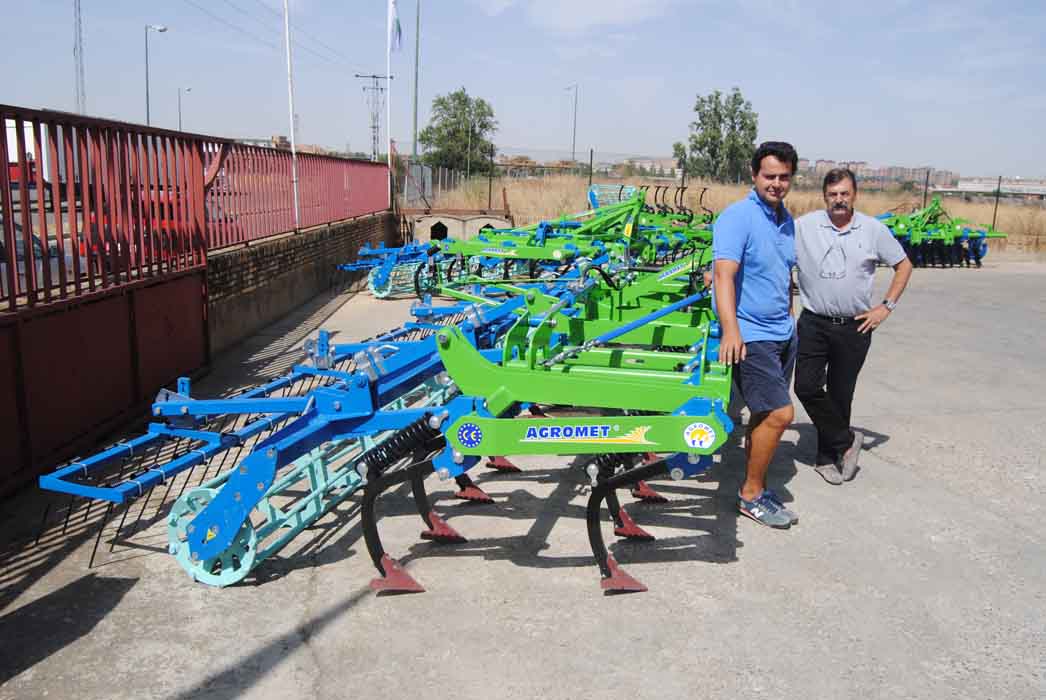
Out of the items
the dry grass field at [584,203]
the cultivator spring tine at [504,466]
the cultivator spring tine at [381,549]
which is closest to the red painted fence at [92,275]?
the cultivator spring tine at [381,549]

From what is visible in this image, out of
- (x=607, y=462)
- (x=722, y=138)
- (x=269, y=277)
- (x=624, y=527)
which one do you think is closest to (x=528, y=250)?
(x=269, y=277)

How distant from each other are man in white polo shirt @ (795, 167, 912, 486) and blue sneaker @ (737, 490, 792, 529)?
2.74ft

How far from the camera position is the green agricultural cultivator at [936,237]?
59.8 feet

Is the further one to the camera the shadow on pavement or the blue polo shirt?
the blue polo shirt

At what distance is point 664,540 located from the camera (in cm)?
406

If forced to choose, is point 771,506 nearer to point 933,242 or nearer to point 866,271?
point 866,271

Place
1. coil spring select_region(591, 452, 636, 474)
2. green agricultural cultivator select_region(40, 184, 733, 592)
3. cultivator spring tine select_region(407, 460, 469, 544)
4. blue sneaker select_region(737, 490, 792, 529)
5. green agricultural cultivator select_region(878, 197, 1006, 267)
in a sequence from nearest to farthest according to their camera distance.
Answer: green agricultural cultivator select_region(40, 184, 733, 592) → coil spring select_region(591, 452, 636, 474) → cultivator spring tine select_region(407, 460, 469, 544) → blue sneaker select_region(737, 490, 792, 529) → green agricultural cultivator select_region(878, 197, 1006, 267)

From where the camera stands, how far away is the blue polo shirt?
3854 millimetres

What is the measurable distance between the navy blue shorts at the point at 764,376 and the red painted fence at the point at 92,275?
3644 mm

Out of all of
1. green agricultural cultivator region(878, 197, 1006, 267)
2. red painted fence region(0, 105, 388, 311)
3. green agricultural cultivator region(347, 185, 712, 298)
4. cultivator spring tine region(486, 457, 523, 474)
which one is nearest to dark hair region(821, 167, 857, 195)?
cultivator spring tine region(486, 457, 523, 474)

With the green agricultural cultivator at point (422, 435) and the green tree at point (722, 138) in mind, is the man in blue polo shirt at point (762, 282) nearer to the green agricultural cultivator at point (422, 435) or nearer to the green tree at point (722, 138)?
the green agricultural cultivator at point (422, 435)

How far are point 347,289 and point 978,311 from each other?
371 inches

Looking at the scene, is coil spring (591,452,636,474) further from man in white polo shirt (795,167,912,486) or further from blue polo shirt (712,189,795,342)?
man in white polo shirt (795,167,912,486)

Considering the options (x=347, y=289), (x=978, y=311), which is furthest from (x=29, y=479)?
(x=978, y=311)
